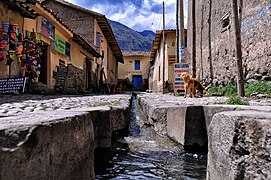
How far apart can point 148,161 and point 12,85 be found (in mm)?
6216

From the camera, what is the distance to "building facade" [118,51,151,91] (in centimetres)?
3619

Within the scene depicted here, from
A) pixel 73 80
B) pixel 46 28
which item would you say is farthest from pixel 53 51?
pixel 73 80

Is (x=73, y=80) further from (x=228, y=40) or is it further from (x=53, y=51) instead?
(x=228, y=40)

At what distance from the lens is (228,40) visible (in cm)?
876

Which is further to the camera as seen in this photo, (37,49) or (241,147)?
(37,49)

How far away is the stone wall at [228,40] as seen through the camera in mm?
6629

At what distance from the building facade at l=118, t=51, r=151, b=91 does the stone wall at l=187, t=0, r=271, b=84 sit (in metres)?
24.3

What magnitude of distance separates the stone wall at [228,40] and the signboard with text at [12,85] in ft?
20.8

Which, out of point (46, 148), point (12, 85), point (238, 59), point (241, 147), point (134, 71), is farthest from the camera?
point (134, 71)

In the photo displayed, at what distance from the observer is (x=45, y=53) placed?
10.8 m

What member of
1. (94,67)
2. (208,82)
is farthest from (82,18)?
(208,82)

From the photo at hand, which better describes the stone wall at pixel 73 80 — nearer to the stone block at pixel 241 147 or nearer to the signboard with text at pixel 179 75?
the signboard with text at pixel 179 75

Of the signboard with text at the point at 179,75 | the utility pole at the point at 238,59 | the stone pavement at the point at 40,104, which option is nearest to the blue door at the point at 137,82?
the signboard with text at the point at 179,75

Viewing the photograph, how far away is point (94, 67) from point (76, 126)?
18.2 meters
